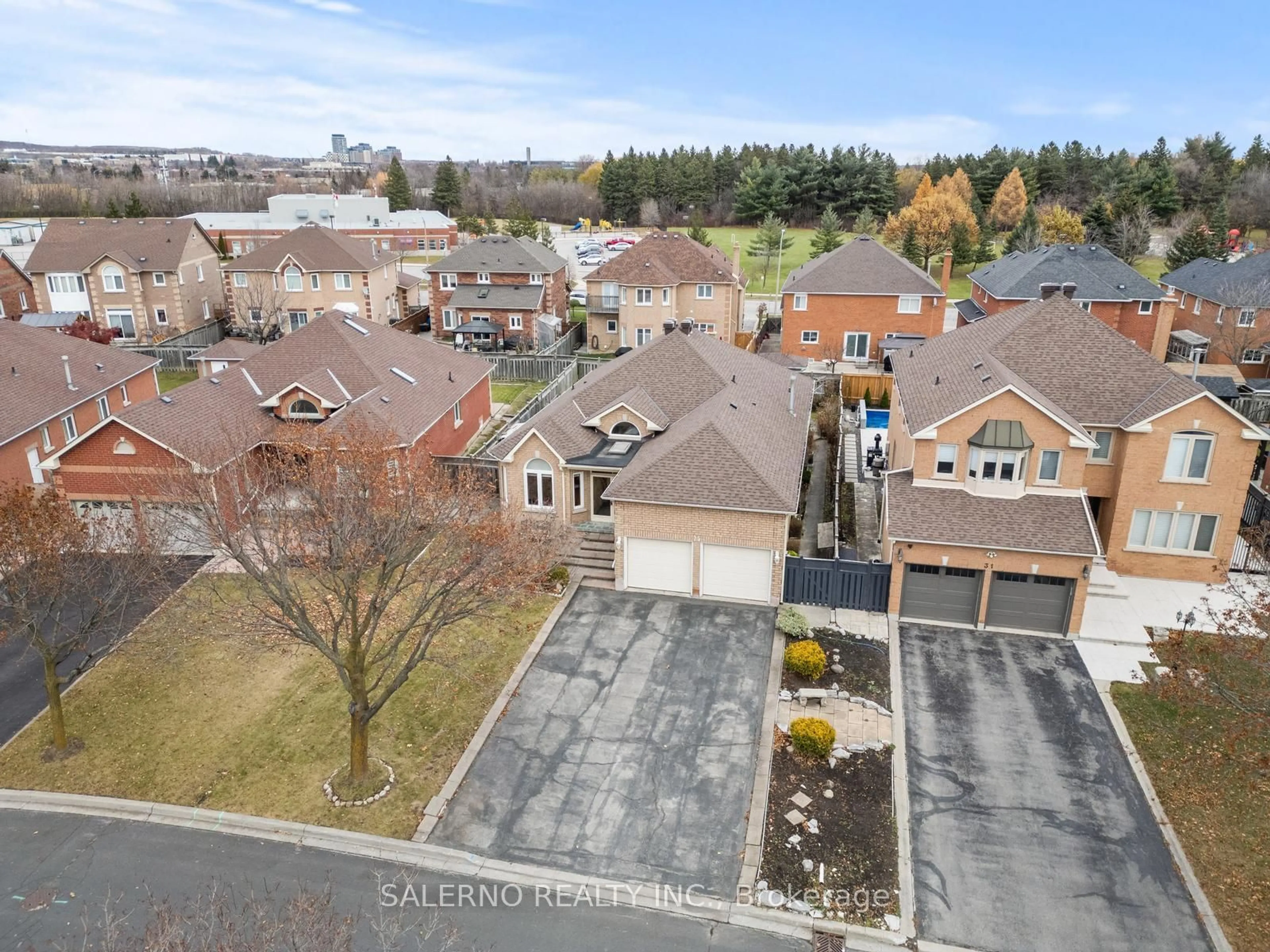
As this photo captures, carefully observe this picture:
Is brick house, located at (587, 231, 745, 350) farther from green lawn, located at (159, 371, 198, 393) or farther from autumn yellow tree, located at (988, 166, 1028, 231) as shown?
autumn yellow tree, located at (988, 166, 1028, 231)

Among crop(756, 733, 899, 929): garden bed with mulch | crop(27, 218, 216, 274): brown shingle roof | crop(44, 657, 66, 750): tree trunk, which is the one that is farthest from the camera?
crop(27, 218, 216, 274): brown shingle roof

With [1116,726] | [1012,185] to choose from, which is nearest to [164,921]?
[1116,726]

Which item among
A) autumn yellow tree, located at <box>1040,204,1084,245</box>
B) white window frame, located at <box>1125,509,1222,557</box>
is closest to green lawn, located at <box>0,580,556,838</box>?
white window frame, located at <box>1125,509,1222,557</box>

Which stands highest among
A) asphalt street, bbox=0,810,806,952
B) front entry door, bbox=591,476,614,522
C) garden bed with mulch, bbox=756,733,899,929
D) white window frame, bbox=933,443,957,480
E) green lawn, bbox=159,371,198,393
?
white window frame, bbox=933,443,957,480

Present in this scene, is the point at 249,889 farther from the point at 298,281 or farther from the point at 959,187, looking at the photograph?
the point at 959,187

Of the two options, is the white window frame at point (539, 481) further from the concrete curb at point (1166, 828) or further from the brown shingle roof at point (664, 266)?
the brown shingle roof at point (664, 266)
